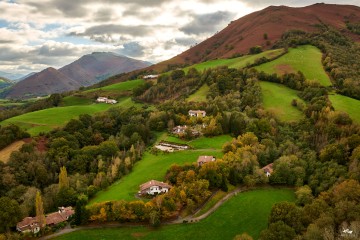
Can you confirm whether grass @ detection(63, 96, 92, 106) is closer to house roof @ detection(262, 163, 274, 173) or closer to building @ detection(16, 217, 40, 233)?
building @ detection(16, 217, 40, 233)

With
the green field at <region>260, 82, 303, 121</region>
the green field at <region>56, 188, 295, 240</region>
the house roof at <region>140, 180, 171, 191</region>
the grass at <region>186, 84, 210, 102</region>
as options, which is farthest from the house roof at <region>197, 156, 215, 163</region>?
the grass at <region>186, 84, 210, 102</region>

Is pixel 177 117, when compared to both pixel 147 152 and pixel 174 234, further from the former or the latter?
pixel 174 234

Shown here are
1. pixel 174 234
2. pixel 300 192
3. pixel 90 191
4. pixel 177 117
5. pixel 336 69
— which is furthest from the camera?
pixel 336 69

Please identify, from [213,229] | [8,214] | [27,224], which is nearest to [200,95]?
[213,229]

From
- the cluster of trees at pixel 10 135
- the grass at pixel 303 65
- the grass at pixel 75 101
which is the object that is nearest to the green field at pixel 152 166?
the cluster of trees at pixel 10 135

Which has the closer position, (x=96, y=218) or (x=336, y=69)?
(x=96, y=218)

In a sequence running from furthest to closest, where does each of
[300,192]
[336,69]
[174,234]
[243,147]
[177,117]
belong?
1. [336,69]
2. [177,117]
3. [243,147]
4. [300,192]
5. [174,234]

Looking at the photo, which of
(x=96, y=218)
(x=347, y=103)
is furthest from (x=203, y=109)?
(x=96, y=218)

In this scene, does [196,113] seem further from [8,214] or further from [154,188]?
[8,214]
